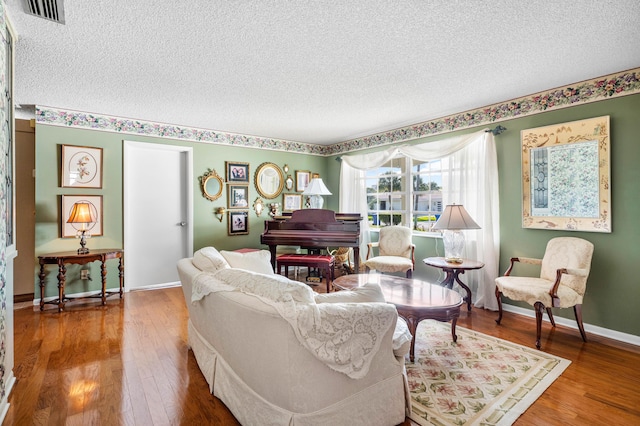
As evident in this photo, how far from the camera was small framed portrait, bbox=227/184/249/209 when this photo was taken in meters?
5.53

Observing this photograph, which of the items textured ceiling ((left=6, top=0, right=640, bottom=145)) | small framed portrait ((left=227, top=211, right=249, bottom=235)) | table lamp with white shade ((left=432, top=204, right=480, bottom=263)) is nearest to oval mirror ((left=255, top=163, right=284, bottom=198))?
small framed portrait ((left=227, top=211, right=249, bottom=235))

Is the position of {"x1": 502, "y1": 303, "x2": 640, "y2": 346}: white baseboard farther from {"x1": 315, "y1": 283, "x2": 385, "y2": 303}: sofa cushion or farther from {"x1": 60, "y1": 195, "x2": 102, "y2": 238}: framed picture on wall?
{"x1": 60, "y1": 195, "x2": 102, "y2": 238}: framed picture on wall

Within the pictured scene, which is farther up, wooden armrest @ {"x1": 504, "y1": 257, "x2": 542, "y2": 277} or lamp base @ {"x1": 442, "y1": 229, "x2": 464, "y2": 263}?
lamp base @ {"x1": 442, "y1": 229, "x2": 464, "y2": 263}

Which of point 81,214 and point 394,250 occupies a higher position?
point 81,214

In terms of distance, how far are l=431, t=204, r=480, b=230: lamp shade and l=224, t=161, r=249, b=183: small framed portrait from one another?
10.8 ft

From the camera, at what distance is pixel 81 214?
404 cm

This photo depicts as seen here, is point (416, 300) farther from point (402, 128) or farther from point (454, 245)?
point (402, 128)

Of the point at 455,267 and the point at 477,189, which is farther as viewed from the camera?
the point at 477,189

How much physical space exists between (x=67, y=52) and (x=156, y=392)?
8.86ft

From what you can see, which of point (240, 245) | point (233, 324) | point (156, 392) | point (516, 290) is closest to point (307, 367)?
point (233, 324)

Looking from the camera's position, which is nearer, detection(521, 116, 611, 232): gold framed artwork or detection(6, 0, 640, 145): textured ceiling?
detection(6, 0, 640, 145): textured ceiling

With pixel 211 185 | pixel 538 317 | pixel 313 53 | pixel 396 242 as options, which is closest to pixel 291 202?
pixel 211 185

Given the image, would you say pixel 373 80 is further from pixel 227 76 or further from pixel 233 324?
pixel 233 324

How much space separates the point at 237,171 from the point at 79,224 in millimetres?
2320
